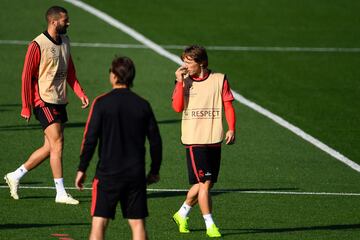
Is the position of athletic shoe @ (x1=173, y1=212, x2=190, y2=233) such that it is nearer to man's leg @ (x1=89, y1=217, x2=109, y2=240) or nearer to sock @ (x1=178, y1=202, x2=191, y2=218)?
sock @ (x1=178, y1=202, x2=191, y2=218)

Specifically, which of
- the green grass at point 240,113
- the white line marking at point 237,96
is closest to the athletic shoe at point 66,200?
the green grass at point 240,113

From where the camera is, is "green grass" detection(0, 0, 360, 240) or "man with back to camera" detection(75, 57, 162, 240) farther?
"green grass" detection(0, 0, 360, 240)

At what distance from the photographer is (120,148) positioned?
11.3 m

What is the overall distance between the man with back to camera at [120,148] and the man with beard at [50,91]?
14.5 feet

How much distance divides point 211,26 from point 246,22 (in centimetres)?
130

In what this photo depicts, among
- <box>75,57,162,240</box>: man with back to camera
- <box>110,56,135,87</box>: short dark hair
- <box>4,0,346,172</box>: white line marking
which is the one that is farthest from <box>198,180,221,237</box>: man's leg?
<box>4,0,346,172</box>: white line marking

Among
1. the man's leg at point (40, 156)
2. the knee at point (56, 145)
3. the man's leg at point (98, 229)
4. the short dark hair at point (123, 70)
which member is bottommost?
the man's leg at point (98, 229)

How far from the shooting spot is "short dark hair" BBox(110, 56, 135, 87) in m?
11.2

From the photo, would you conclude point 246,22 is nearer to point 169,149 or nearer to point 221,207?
point 169,149

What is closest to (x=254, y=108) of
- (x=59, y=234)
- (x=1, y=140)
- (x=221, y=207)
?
(x=1, y=140)

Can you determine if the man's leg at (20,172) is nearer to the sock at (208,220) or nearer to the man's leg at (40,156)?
the man's leg at (40,156)

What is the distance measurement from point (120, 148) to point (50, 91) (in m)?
4.84

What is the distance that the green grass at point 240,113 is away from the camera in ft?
49.3

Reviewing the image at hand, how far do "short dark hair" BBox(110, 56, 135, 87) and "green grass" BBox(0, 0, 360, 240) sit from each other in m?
3.00
